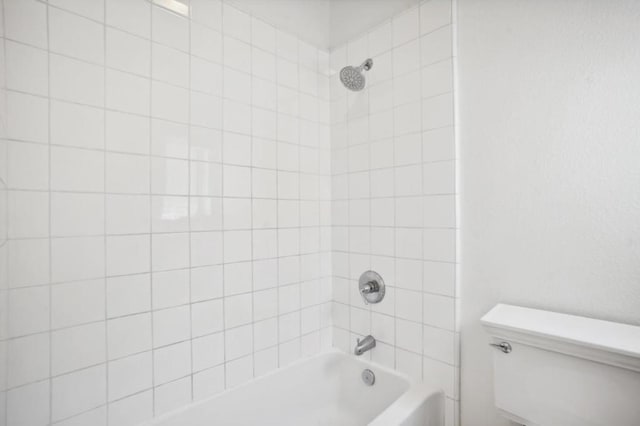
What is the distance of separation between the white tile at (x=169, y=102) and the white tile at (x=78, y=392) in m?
1.00

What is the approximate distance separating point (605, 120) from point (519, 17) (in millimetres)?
520

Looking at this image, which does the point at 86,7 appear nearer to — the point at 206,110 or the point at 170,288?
the point at 206,110

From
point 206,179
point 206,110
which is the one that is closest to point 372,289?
point 206,179

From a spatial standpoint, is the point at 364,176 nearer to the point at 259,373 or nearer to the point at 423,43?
the point at 423,43

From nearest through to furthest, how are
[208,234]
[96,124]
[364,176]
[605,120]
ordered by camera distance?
[605,120]
[96,124]
[208,234]
[364,176]

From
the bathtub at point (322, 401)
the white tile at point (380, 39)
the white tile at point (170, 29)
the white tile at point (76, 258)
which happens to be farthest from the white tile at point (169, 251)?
the white tile at point (380, 39)

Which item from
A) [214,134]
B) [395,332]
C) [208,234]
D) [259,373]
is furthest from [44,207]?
[395,332]

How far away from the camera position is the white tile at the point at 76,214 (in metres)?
1.02

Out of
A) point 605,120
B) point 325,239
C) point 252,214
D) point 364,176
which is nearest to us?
point 605,120

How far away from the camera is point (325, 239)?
184 centimetres

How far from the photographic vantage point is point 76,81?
41.5 inches

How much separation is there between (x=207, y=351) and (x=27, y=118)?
110 cm

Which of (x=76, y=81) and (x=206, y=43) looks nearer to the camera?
(x=76, y=81)

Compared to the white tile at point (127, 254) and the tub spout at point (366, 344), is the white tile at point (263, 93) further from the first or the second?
the tub spout at point (366, 344)
